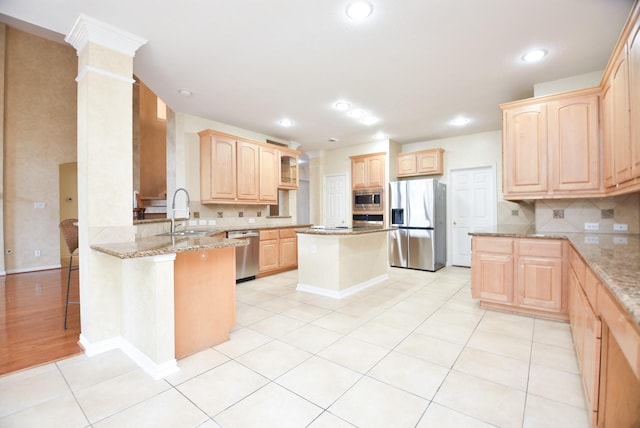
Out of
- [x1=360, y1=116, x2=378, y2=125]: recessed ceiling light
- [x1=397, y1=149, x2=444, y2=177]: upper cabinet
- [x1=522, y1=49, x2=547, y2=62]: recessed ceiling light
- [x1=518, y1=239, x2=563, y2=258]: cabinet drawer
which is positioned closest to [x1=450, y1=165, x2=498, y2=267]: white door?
[x1=397, y1=149, x2=444, y2=177]: upper cabinet

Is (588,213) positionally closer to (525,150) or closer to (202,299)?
(525,150)

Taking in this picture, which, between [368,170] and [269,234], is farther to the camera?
[368,170]

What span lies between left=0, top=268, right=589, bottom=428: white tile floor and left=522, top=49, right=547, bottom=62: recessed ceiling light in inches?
101

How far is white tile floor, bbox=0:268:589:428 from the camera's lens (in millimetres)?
1494

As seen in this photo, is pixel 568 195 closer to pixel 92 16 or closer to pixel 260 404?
pixel 260 404

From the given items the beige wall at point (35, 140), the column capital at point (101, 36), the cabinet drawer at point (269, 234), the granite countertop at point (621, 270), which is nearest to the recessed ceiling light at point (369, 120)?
the cabinet drawer at point (269, 234)

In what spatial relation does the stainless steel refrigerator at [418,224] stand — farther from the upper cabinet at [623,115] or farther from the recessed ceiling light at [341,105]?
the upper cabinet at [623,115]

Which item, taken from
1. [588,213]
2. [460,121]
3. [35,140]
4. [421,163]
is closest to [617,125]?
[588,213]

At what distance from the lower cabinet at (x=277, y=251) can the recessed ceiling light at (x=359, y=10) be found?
3368mm

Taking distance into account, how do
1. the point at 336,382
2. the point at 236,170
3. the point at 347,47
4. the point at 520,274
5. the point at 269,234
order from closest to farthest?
the point at 336,382 → the point at 347,47 → the point at 520,274 → the point at 236,170 → the point at 269,234

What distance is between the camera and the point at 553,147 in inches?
117

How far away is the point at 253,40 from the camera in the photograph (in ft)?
8.06

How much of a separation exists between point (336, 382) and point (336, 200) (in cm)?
499

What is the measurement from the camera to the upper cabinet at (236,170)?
4305mm
